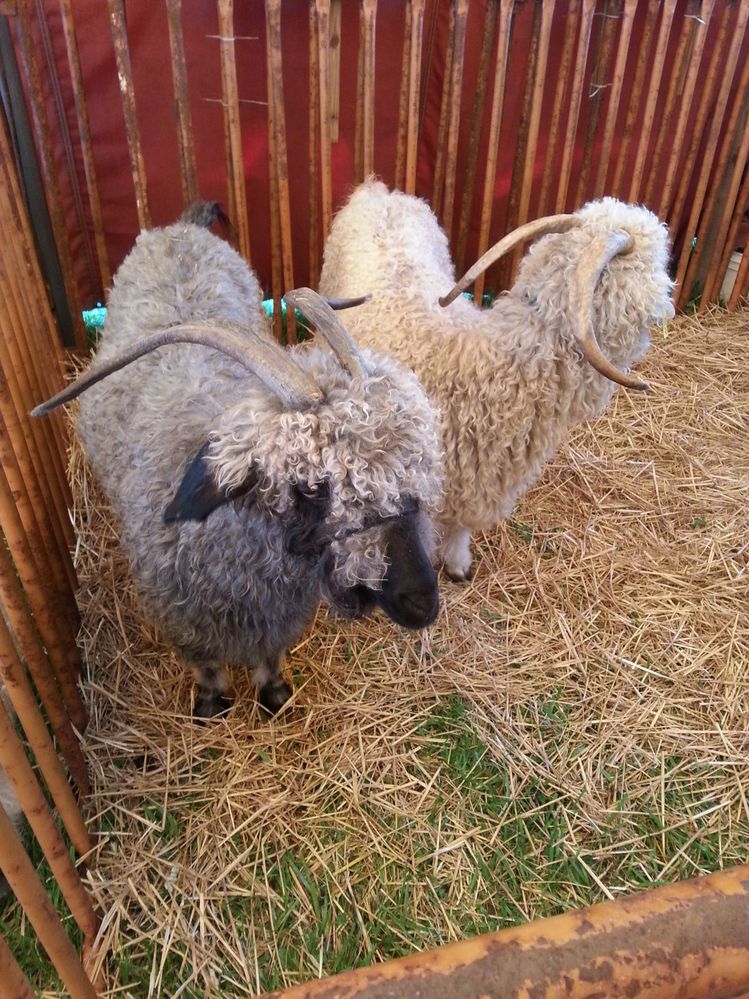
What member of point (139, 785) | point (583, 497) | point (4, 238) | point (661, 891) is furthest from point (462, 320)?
point (661, 891)

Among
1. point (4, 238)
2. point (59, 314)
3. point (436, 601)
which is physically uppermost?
point (4, 238)

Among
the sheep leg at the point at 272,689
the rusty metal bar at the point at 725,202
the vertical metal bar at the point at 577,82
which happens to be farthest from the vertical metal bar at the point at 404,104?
the sheep leg at the point at 272,689

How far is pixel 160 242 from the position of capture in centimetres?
310

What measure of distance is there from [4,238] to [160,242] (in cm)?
83

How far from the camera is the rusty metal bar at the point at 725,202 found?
15.5 feet

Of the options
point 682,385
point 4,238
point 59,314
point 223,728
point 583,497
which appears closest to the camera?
point 4,238

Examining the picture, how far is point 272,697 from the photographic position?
2691 mm

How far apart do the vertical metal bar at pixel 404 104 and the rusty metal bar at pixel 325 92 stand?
46cm

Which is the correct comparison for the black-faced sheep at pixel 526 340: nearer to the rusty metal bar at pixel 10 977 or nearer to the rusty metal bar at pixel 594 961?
the rusty metal bar at pixel 594 961

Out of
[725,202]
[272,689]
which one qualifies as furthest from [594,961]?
[725,202]

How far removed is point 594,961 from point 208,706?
219cm

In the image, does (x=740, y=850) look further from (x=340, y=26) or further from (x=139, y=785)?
(x=340, y=26)

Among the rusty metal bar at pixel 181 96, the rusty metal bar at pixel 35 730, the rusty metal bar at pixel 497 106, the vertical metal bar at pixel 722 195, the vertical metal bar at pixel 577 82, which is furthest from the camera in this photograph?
the vertical metal bar at pixel 722 195

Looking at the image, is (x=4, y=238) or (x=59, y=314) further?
(x=59, y=314)
